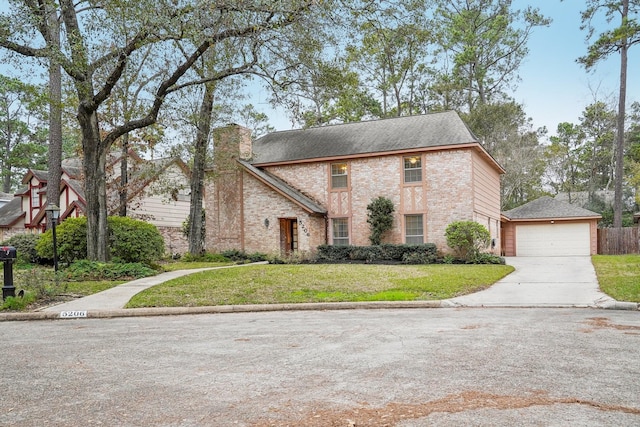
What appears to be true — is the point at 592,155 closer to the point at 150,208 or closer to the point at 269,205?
the point at 269,205

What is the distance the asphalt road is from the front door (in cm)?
1494

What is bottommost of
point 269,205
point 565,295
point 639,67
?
point 565,295

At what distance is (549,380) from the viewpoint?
3.94m

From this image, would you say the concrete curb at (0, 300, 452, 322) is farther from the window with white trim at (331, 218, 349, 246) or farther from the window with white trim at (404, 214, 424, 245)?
the window with white trim at (331, 218, 349, 246)

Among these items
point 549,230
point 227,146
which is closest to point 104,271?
point 227,146

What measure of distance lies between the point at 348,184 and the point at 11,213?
76.8ft

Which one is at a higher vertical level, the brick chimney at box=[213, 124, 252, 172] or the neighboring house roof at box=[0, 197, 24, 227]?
the brick chimney at box=[213, 124, 252, 172]

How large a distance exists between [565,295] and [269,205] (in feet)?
47.0

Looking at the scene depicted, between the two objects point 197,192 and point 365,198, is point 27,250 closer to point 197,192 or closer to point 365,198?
point 197,192

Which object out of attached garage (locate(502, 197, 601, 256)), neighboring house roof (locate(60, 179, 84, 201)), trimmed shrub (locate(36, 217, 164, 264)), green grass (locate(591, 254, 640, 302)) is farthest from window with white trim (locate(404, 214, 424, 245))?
neighboring house roof (locate(60, 179, 84, 201))

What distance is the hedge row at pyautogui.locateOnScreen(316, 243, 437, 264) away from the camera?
1923cm

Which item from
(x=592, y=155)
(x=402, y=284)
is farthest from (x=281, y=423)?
(x=592, y=155)

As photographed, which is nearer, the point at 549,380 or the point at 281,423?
the point at 281,423

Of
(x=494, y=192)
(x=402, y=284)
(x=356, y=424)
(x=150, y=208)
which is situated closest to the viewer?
(x=356, y=424)
